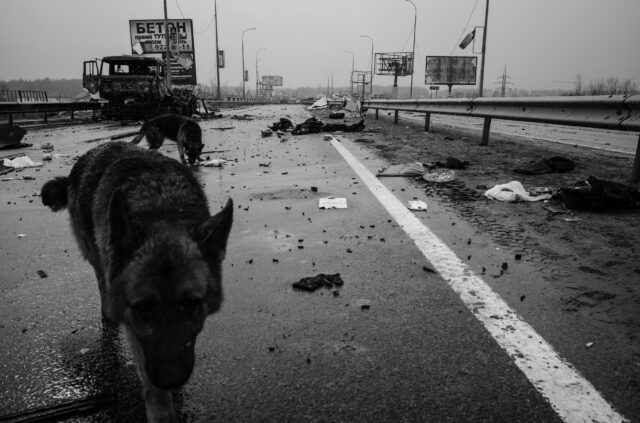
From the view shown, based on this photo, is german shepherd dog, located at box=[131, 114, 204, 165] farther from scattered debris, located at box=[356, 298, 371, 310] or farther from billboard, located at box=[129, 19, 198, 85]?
billboard, located at box=[129, 19, 198, 85]

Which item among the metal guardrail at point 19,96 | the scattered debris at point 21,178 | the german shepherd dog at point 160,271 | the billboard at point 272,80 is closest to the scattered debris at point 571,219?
the german shepherd dog at point 160,271

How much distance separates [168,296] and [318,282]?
171cm

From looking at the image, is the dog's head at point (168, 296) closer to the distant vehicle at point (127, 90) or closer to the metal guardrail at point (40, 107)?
the metal guardrail at point (40, 107)

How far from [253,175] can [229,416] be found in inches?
261

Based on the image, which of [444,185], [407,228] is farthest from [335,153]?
[407,228]

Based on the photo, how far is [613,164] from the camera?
8.08 metres

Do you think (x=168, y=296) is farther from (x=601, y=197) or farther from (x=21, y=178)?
(x=21, y=178)

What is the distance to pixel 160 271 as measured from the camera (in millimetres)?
1979

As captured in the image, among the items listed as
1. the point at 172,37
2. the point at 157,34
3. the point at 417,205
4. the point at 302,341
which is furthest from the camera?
the point at 157,34

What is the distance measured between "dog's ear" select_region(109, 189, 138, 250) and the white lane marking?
2.03 meters

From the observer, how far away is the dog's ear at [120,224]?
198cm

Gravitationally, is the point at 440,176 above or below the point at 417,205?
above

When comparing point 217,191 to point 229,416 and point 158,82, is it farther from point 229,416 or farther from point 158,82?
point 158,82

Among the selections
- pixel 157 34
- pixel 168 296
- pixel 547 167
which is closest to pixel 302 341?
pixel 168 296
